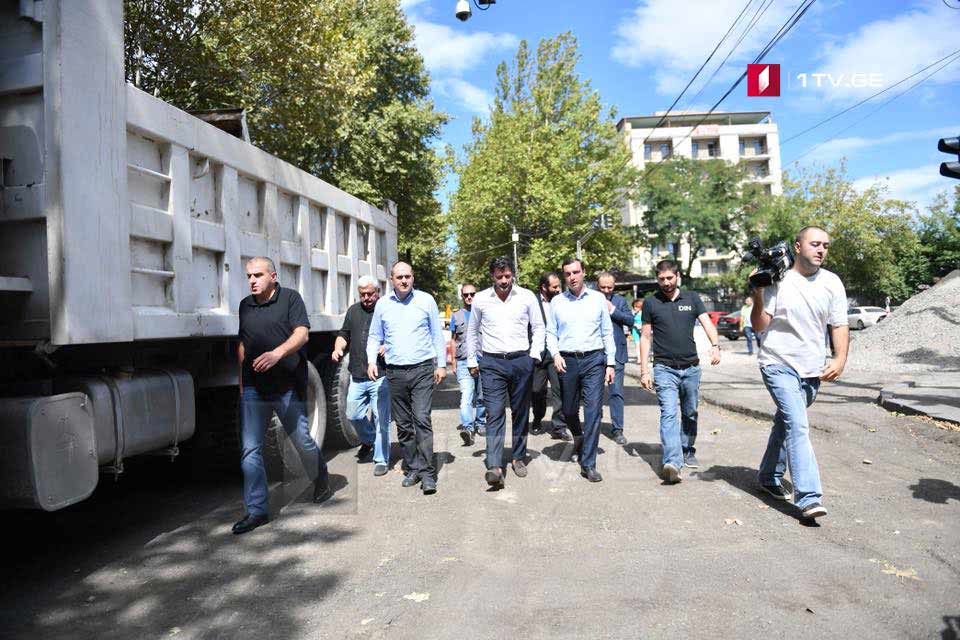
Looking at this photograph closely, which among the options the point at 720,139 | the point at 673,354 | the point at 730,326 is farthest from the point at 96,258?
the point at 720,139

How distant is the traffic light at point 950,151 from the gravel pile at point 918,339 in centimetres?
944

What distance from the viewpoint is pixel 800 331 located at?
16.1 feet

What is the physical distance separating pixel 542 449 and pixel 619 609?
4.28 metres

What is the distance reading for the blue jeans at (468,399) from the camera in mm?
8117

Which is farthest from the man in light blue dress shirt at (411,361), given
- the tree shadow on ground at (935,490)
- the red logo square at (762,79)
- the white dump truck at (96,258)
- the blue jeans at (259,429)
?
the red logo square at (762,79)

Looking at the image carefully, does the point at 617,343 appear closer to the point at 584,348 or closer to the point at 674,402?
the point at 584,348

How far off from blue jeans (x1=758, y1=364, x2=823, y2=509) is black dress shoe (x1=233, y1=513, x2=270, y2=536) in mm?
3468

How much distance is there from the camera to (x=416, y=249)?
1308 inches

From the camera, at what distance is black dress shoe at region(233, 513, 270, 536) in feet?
15.5

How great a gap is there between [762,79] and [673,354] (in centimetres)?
790

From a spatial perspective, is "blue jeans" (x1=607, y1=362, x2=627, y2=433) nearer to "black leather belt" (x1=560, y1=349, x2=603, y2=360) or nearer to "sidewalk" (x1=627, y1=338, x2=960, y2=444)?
"black leather belt" (x1=560, y1=349, x2=603, y2=360)

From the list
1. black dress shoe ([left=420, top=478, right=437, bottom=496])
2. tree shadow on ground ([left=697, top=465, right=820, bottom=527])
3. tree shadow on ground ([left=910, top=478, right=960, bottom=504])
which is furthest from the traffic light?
black dress shoe ([left=420, top=478, right=437, bottom=496])

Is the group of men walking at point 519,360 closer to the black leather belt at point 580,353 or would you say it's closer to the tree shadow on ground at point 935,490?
the black leather belt at point 580,353

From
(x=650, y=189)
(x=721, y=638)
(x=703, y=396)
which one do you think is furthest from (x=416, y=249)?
(x=721, y=638)
